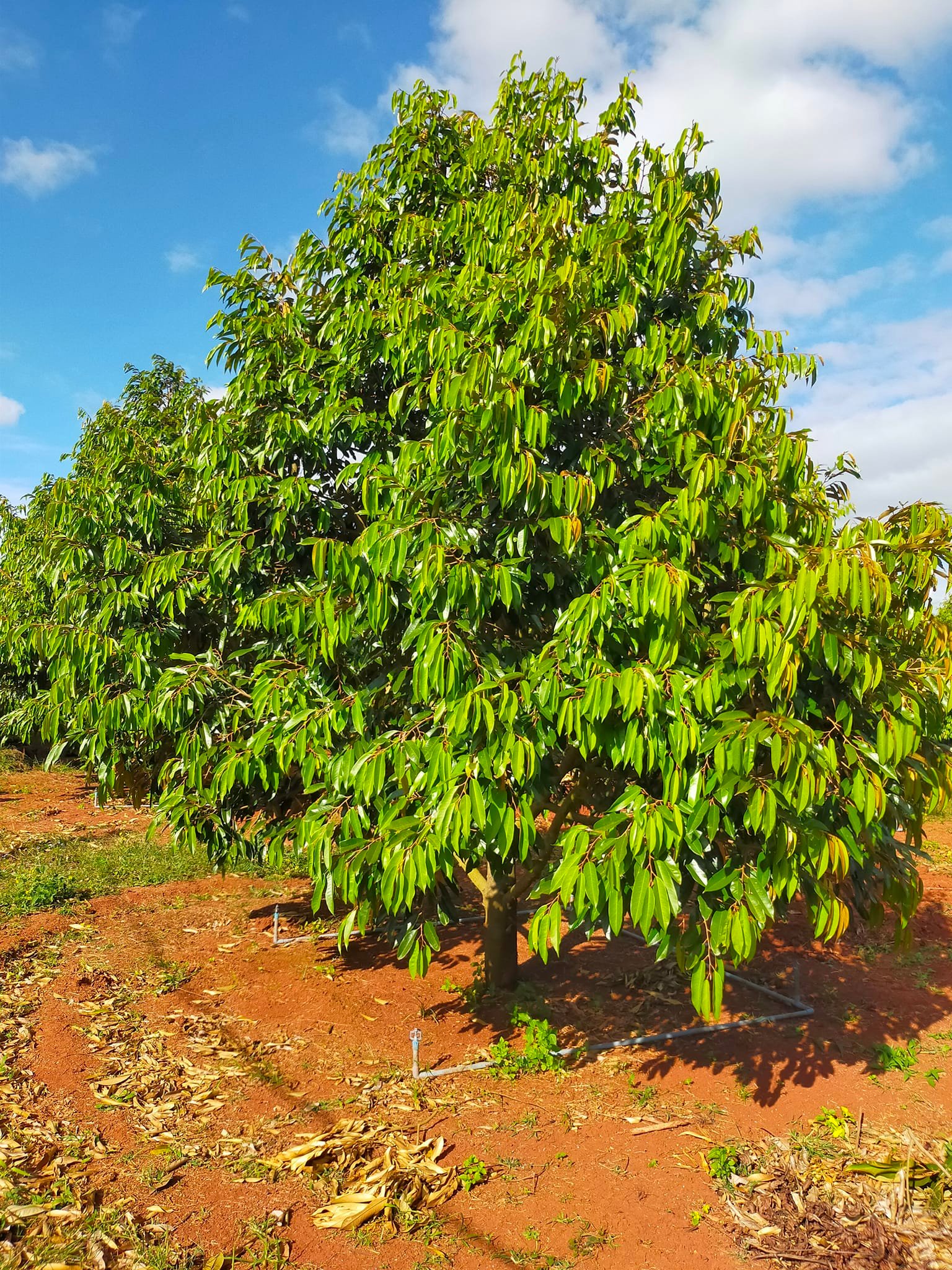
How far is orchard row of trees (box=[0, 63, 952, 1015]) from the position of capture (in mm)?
3494

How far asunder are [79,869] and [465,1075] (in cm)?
729

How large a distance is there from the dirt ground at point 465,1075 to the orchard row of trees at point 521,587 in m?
1.22

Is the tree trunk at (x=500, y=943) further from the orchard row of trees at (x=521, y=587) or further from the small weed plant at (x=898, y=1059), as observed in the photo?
the small weed plant at (x=898, y=1059)

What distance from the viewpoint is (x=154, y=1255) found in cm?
377

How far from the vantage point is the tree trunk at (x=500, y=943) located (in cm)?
667

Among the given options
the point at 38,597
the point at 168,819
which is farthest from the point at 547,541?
the point at 38,597

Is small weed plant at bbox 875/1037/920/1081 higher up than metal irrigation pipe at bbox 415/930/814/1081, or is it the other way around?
metal irrigation pipe at bbox 415/930/814/1081

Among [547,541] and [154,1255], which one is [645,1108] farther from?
[547,541]

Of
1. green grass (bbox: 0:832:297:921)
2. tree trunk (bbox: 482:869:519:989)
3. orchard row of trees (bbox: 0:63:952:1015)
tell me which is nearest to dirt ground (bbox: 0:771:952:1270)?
tree trunk (bbox: 482:869:519:989)

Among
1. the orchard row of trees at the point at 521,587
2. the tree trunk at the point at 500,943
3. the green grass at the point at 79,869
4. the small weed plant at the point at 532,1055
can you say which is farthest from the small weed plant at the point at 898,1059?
the green grass at the point at 79,869

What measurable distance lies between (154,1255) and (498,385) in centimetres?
428

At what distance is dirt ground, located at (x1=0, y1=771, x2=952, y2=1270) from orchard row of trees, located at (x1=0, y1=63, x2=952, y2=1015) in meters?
1.22

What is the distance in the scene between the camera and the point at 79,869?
35.7ft

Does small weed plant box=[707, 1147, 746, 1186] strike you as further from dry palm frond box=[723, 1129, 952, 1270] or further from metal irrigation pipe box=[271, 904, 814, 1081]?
metal irrigation pipe box=[271, 904, 814, 1081]
